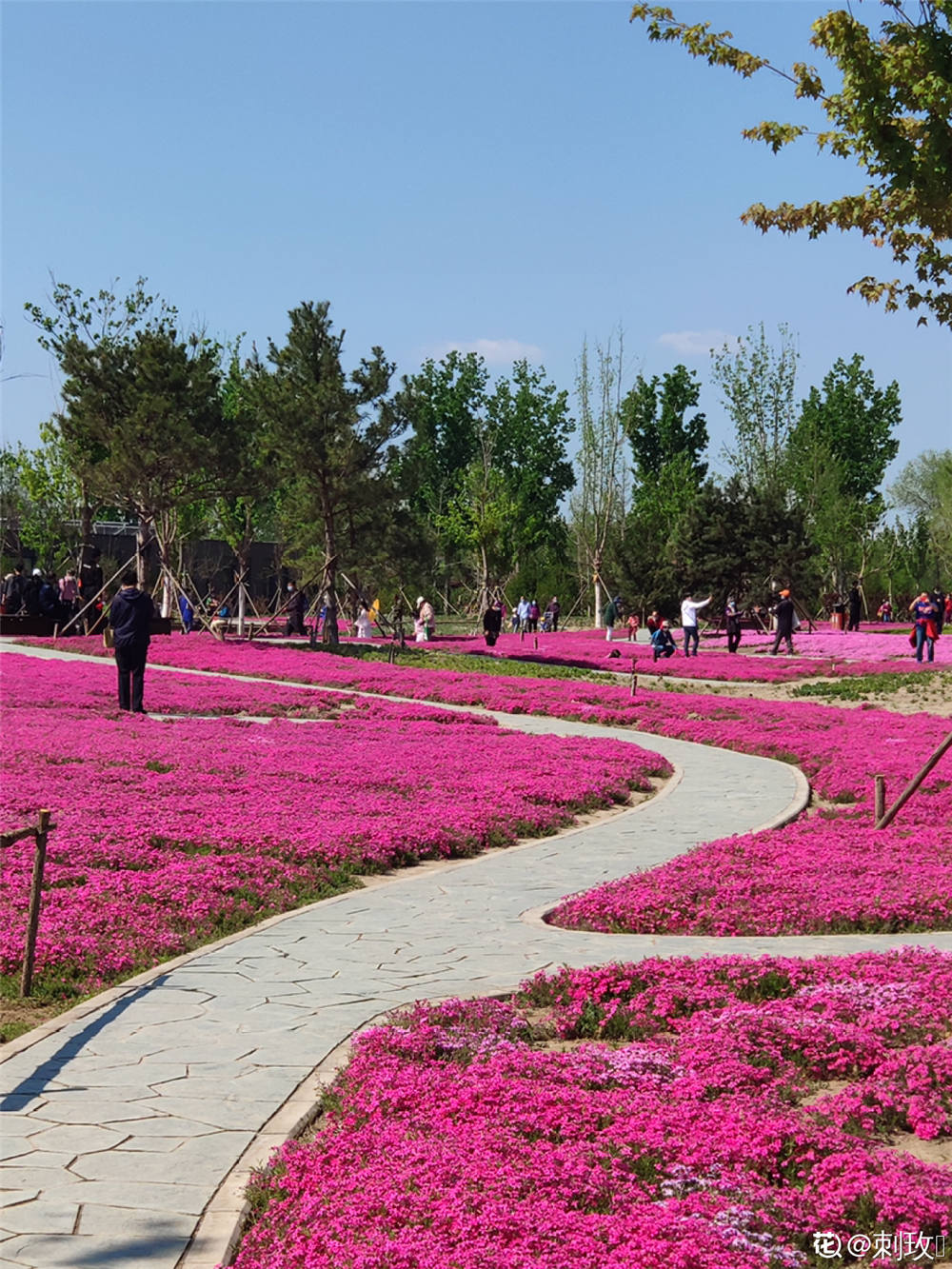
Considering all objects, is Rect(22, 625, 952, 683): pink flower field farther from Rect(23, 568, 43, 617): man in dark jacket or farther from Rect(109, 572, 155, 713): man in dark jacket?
Rect(109, 572, 155, 713): man in dark jacket

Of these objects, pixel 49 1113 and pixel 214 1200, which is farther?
pixel 49 1113

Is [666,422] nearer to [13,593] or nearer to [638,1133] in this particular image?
[13,593]

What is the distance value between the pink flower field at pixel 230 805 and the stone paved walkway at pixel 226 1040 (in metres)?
0.57

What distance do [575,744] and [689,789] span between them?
322 cm

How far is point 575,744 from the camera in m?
19.7

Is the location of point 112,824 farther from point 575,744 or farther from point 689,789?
point 575,744

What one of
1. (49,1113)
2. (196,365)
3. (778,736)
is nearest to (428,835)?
(49,1113)

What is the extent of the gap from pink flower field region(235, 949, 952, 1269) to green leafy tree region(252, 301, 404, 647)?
3837cm

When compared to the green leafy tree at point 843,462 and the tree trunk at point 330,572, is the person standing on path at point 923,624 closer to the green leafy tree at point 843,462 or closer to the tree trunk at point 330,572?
the tree trunk at point 330,572

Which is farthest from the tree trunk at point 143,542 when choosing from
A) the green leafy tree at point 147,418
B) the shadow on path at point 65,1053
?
the shadow on path at point 65,1053

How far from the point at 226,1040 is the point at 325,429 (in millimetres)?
40119

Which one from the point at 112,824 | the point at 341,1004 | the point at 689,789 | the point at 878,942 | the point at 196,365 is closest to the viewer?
the point at 341,1004

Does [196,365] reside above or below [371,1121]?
above

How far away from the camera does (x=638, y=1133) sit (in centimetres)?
532
